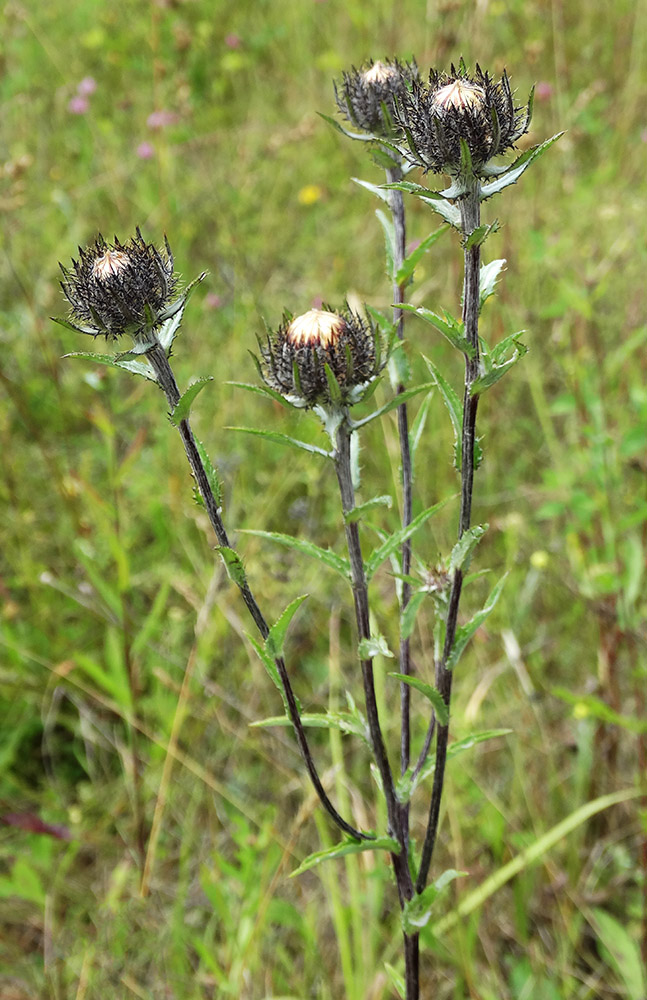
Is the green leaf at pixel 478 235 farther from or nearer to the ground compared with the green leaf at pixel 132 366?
farther from the ground

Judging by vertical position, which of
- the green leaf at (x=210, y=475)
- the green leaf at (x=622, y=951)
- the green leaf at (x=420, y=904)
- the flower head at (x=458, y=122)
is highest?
the flower head at (x=458, y=122)

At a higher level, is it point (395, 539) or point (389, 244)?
point (389, 244)

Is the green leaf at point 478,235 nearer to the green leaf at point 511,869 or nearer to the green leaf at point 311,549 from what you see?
the green leaf at point 311,549

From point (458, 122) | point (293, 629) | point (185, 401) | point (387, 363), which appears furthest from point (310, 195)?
point (185, 401)

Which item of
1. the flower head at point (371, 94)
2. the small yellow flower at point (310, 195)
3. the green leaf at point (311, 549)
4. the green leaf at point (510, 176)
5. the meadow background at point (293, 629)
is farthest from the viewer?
the small yellow flower at point (310, 195)

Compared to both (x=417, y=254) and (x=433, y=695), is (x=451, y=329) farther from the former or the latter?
(x=433, y=695)

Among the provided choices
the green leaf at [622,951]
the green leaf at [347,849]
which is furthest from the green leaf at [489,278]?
the green leaf at [622,951]

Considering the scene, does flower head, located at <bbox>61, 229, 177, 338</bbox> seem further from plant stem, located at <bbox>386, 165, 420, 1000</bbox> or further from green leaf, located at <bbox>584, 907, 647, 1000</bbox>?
green leaf, located at <bbox>584, 907, 647, 1000</bbox>

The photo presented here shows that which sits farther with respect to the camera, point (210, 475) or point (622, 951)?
point (622, 951)

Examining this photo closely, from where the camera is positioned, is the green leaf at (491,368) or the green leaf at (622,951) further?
the green leaf at (622,951)
